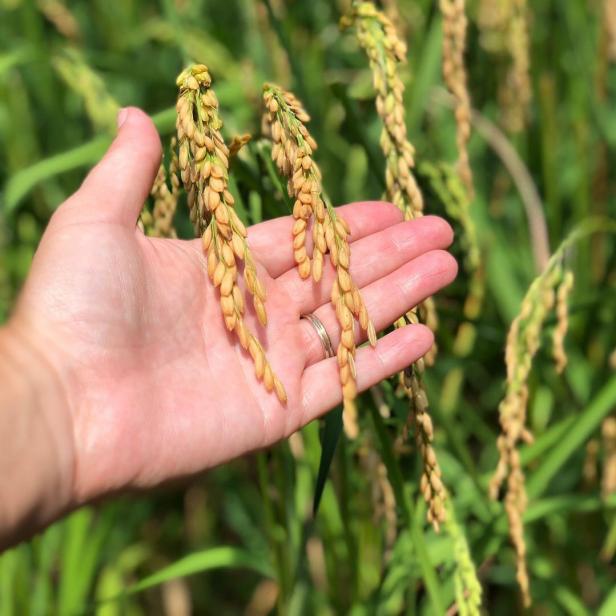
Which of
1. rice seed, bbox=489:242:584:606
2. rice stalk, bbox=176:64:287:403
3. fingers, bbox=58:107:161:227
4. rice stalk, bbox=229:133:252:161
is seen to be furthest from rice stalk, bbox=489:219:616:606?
fingers, bbox=58:107:161:227

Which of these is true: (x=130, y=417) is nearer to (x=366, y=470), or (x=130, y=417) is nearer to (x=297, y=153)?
(x=297, y=153)

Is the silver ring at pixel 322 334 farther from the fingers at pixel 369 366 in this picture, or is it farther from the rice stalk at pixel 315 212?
the rice stalk at pixel 315 212

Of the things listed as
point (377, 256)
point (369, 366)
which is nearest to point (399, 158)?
point (377, 256)

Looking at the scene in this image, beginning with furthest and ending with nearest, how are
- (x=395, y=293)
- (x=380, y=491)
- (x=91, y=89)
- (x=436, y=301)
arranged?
(x=436, y=301), (x=91, y=89), (x=380, y=491), (x=395, y=293)

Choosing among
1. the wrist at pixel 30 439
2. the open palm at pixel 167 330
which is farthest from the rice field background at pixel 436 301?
the wrist at pixel 30 439

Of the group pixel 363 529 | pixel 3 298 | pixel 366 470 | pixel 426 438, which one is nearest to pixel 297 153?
pixel 426 438

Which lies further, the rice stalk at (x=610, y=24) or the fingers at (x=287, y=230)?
the rice stalk at (x=610, y=24)

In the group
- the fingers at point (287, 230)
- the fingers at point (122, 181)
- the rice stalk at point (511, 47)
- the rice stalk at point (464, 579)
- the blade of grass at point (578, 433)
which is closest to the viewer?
the rice stalk at point (464, 579)

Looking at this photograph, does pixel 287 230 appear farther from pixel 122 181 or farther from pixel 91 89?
pixel 91 89

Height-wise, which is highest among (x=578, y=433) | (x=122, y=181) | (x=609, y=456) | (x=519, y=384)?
(x=122, y=181)
